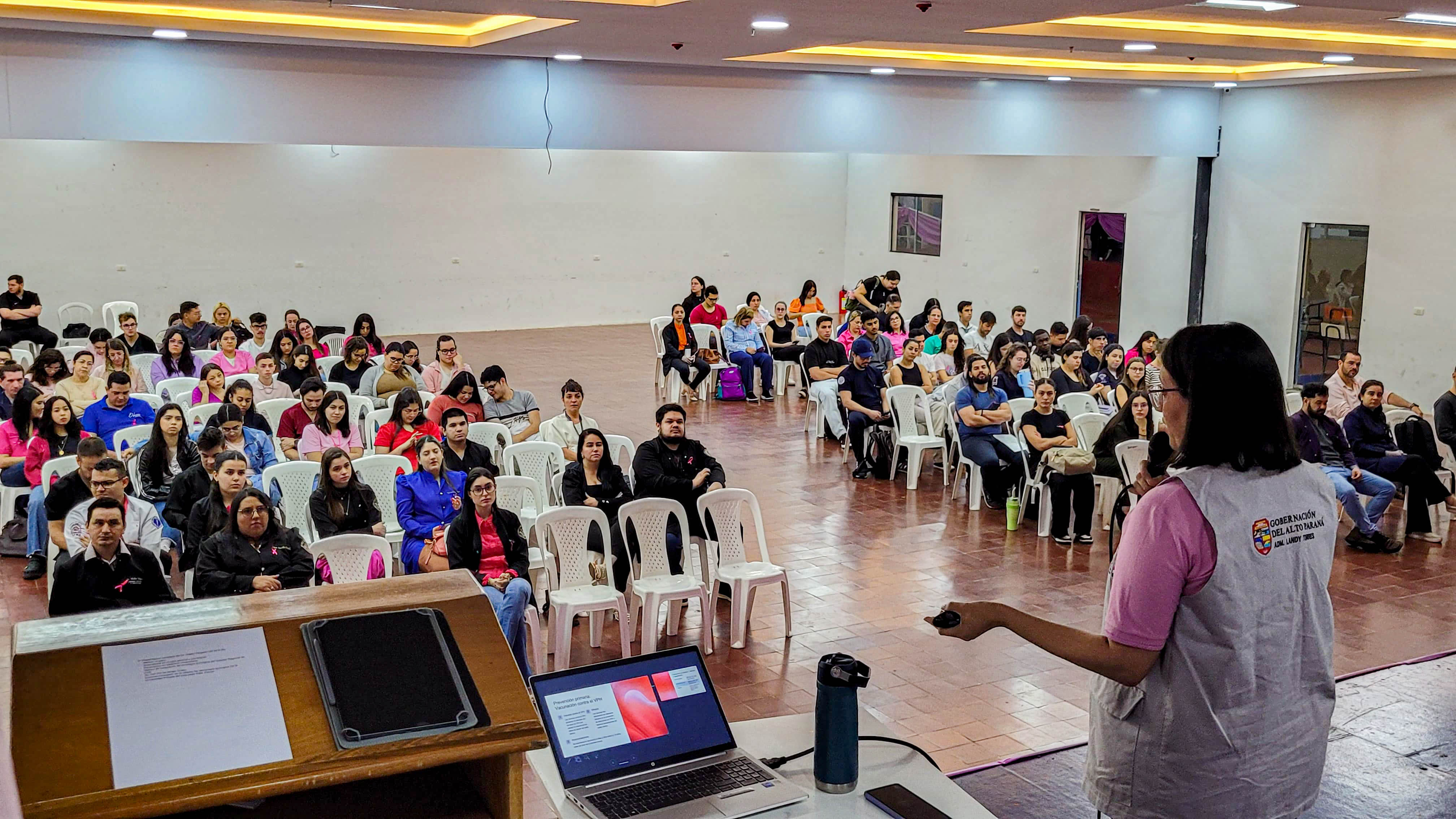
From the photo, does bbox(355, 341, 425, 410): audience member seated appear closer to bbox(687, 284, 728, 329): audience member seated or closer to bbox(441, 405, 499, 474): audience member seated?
bbox(441, 405, 499, 474): audience member seated

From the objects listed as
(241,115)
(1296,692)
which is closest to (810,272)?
(241,115)

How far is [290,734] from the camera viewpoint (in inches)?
79.9

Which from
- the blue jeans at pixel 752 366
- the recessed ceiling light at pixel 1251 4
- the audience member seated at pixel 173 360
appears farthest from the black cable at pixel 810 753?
the blue jeans at pixel 752 366

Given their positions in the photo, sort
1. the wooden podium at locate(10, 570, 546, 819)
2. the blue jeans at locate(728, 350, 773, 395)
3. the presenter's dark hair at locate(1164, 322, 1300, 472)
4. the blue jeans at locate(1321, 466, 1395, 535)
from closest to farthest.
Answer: the wooden podium at locate(10, 570, 546, 819) → the presenter's dark hair at locate(1164, 322, 1300, 472) → the blue jeans at locate(1321, 466, 1395, 535) → the blue jeans at locate(728, 350, 773, 395)

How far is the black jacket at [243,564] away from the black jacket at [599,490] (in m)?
1.58

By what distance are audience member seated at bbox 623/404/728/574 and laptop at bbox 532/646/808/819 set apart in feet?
13.6

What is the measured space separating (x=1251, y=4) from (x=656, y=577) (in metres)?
4.56

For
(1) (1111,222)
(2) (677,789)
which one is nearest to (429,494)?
(2) (677,789)

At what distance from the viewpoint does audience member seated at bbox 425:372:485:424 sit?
8.74 metres

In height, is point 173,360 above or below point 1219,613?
below

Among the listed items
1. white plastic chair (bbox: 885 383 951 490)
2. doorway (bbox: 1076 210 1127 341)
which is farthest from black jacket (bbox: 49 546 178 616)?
doorway (bbox: 1076 210 1127 341)

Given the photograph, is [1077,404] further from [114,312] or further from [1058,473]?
[114,312]

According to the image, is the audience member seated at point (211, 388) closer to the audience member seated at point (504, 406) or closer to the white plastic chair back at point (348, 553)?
the audience member seated at point (504, 406)

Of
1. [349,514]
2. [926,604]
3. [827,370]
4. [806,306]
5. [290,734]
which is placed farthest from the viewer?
[806,306]
